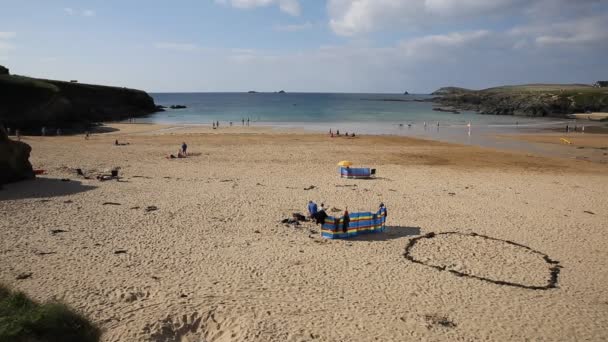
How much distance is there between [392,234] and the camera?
14.4m

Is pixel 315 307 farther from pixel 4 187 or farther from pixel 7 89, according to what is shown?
pixel 7 89

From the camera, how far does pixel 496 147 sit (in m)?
39.8

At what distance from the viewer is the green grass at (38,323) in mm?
5531

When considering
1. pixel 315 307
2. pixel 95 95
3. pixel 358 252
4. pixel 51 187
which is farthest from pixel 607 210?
pixel 95 95

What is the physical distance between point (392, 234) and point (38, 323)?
35.8 ft

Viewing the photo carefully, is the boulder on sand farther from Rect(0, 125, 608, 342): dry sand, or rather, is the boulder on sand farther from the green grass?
the green grass

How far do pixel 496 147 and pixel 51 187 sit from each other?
36.8m

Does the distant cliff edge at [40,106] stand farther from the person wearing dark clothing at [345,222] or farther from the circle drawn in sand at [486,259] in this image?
the circle drawn in sand at [486,259]

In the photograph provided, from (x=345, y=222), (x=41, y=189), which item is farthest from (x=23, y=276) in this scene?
(x=41, y=189)

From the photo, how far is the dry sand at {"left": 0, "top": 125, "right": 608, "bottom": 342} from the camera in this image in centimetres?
852

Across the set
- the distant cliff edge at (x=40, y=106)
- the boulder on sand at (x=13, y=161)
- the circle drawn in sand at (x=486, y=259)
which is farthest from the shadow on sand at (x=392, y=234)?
the distant cliff edge at (x=40, y=106)

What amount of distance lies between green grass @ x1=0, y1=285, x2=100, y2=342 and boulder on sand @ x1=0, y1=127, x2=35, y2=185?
1499 centimetres

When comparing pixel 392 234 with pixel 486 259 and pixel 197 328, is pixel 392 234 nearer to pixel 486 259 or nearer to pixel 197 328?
pixel 486 259

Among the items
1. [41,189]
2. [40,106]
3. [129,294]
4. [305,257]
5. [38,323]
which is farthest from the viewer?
[40,106]
